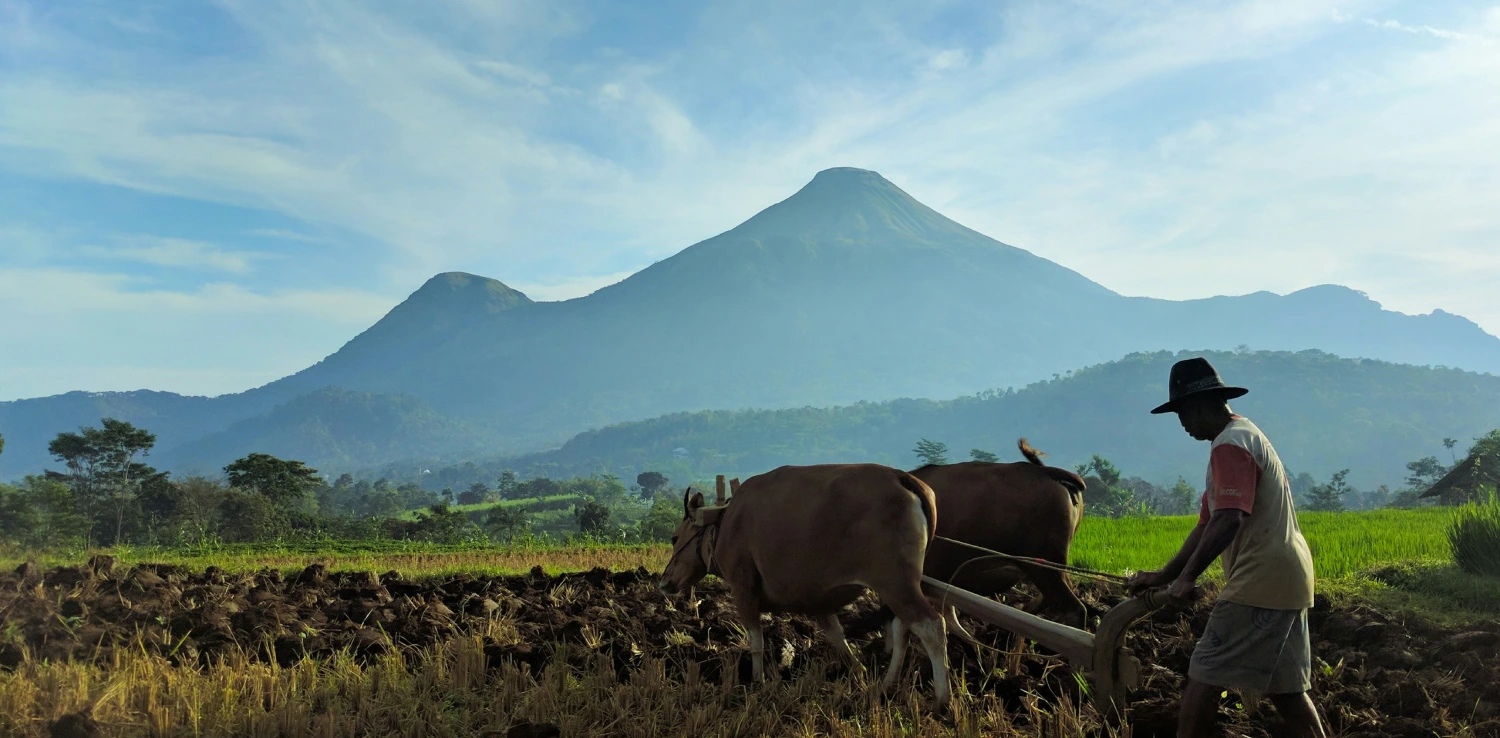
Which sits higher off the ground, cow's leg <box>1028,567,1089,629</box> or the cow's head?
the cow's head

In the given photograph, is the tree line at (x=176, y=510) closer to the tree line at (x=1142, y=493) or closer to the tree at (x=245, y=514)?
the tree at (x=245, y=514)

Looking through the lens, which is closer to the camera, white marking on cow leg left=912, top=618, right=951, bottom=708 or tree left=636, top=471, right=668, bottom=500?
white marking on cow leg left=912, top=618, right=951, bottom=708

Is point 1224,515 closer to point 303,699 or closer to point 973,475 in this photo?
point 973,475

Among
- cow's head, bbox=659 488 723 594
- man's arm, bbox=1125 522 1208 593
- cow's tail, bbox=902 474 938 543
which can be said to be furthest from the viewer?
cow's head, bbox=659 488 723 594

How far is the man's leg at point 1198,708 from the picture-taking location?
4.13 meters

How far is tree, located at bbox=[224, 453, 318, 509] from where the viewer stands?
31.2 meters

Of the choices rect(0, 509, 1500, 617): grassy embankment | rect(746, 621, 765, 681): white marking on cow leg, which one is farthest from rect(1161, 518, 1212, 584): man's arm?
rect(0, 509, 1500, 617): grassy embankment

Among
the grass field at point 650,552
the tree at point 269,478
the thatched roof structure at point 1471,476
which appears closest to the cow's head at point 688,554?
the grass field at point 650,552

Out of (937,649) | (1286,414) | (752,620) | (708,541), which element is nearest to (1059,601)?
(937,649)

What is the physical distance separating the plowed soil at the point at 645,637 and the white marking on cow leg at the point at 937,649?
452mm

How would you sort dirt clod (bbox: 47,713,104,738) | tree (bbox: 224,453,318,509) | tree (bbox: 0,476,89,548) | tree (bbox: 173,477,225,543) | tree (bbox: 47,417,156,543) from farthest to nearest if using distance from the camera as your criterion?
tree (bbox: 47,417,156,543) → tree (bbox: 224,453,318,509) → tree (bbox: 173,477,225,543) → tree (bbox: 0,476,89,548) → dirt clod (bbox: 47,713,104,738)

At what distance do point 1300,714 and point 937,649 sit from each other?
6.08 feet

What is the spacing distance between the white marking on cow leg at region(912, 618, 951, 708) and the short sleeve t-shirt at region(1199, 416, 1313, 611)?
1684 millimetres

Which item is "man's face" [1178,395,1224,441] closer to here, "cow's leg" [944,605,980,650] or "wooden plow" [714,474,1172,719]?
"wooden plow" [714,474,1172,719]
